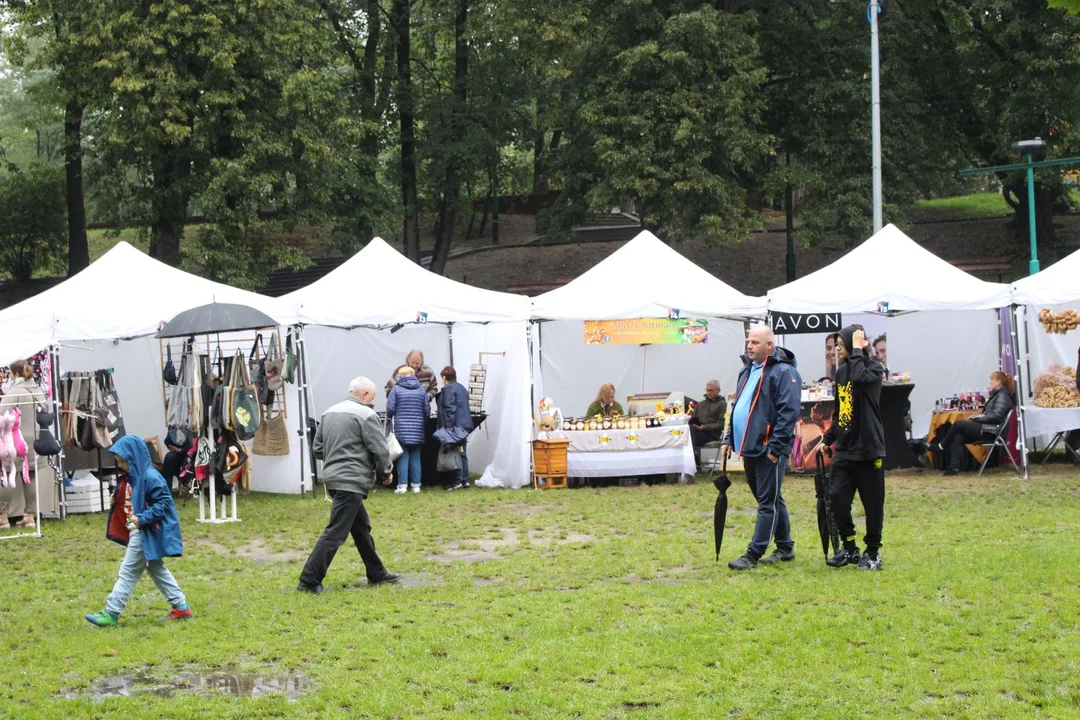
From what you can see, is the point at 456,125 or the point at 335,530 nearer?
the point at 335,530

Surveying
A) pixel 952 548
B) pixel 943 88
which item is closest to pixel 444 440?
pixel 952 548

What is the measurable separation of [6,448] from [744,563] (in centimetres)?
780

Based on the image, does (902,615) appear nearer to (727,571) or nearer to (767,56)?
(727,571)

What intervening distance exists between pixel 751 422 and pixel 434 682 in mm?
Answer: 3312

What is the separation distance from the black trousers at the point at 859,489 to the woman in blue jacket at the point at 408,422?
8.07 m

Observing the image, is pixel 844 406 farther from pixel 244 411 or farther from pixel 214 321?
pixel 244 411

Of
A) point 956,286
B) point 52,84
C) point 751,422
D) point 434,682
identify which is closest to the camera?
point 434,682

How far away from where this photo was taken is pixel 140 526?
760 cm

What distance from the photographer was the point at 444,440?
15.9m

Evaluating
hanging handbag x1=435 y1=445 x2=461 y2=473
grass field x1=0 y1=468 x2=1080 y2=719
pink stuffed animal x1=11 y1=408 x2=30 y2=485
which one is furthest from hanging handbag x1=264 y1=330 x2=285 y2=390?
grass field x1=0 y1=468 x2=1080 y2=719

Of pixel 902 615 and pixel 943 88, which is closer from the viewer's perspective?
pixel 902 615

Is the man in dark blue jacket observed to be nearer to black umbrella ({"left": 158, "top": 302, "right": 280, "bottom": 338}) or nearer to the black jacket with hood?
the black jacket with hood

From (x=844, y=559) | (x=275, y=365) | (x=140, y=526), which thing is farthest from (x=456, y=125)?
(x=140, y=526)

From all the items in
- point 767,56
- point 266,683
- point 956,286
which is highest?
point 767,56
